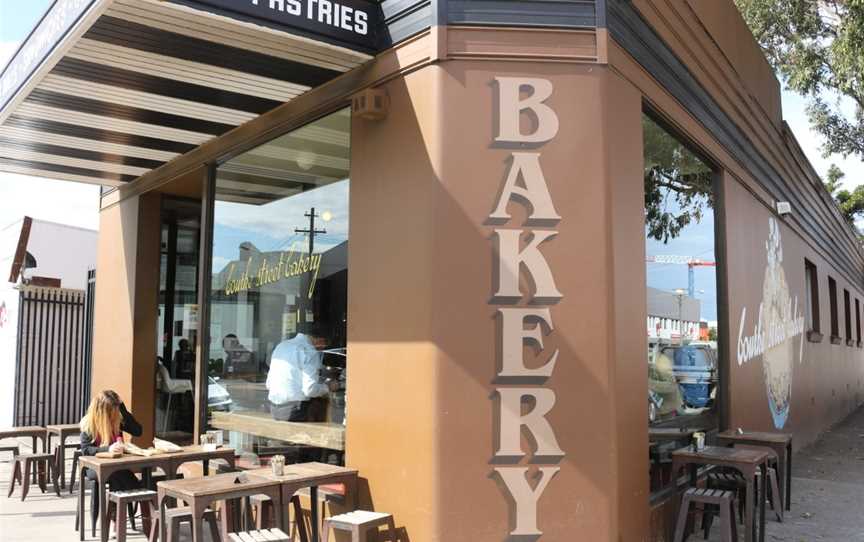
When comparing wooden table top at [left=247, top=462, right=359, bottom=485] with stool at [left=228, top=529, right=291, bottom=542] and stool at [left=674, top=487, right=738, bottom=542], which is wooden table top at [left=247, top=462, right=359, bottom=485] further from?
stool at [left=674, top=487, right=738, bottom=542]

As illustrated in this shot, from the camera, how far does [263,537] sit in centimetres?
434

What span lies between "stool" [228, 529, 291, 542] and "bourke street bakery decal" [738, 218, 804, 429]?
217 inches

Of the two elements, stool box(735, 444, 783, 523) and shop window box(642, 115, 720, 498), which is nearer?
shop window box(642, 115, 720, 498)

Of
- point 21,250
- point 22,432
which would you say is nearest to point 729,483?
point 22,432

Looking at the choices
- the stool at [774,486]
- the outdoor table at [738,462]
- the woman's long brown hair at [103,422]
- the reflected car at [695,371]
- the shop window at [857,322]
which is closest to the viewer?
the outdoor table at [738,462]

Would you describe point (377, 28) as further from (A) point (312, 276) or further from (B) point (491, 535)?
(B) point (491, 535)

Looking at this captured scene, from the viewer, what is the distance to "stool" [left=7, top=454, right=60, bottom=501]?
7.52 meters

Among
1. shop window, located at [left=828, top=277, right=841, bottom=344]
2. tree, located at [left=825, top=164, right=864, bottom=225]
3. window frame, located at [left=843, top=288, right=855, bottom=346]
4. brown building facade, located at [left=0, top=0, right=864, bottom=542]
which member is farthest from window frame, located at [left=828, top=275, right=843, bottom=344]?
tree, located at [left=825, top=164, right=864, bottom=225]

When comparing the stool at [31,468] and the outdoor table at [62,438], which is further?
the outdoor table at [62,438]

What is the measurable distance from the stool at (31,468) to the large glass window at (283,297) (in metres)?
2.05

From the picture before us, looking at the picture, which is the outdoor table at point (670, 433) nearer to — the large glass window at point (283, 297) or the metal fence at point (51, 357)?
the large glass window at point (283, 297)

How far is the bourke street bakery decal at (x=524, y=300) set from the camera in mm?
4574

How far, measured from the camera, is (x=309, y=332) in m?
6.09


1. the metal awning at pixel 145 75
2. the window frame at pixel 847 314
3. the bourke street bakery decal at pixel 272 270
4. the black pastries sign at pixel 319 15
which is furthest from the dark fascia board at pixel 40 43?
the window frame at pixel 847 314
